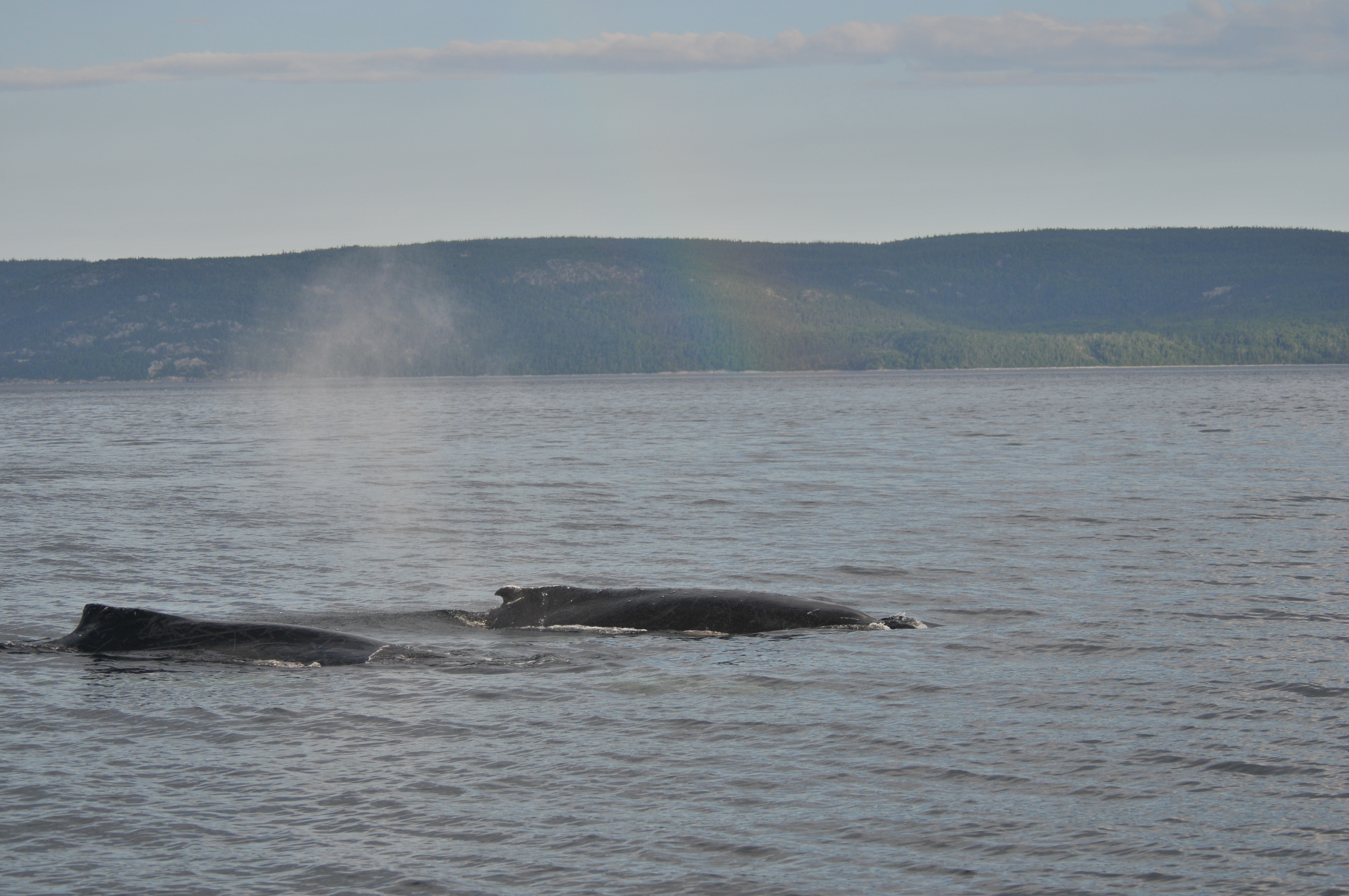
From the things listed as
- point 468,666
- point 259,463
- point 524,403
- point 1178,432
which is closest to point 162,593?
point 468,666

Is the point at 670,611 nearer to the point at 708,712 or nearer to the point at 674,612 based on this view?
the point at 674,612

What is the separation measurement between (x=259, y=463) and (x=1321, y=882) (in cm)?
4708

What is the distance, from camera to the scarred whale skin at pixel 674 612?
1616 cm

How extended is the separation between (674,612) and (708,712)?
Answer: 13.8 ft

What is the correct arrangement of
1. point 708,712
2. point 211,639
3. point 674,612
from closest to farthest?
point 708,712 → point 211,639 → point 674,612

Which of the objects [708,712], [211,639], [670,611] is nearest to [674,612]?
[670,611]

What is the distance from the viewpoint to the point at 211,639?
14.9 m

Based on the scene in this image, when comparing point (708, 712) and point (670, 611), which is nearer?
point (708, 712)

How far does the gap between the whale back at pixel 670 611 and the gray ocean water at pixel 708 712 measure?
493 mm

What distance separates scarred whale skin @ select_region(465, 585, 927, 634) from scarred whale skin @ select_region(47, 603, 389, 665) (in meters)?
2.37

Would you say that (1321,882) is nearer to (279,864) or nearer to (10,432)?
(279,864)

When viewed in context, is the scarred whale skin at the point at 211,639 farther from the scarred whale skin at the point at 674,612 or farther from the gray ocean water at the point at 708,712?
the scarred whale skin at the point at 674,612

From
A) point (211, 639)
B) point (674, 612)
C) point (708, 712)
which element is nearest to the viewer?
point (708, 712)

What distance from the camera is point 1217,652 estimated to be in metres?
14.4
